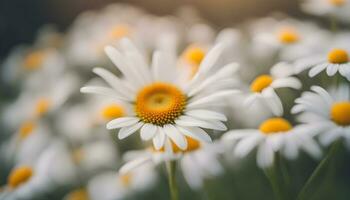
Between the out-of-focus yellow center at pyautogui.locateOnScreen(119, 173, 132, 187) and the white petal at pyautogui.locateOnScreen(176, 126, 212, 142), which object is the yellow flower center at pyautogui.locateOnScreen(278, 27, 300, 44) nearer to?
the out-of-focus yellow center at pyautogui.locateOnScreen(119, 173, 132, 187)

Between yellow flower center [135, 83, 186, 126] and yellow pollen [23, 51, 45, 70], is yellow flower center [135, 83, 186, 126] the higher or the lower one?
the lower one

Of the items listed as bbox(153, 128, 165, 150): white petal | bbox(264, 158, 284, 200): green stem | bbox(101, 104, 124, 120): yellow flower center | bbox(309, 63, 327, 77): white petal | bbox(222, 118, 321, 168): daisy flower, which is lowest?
bbox(264, 158, 284, 200): green stem

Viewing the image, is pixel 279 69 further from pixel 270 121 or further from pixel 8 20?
pixel 8 20

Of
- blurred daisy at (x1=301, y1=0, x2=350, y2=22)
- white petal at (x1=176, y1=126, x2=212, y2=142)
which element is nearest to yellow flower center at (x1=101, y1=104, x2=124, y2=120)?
white petal at (x1=176, y1=126, x2=212, y2=142)

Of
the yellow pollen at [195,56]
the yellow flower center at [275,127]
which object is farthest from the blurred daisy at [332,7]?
the yellow flower center at [275,127]

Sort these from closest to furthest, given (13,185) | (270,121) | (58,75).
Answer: (270,121)
(13,185)
(58,75)

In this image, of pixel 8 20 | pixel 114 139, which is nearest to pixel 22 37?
pixel 8 20

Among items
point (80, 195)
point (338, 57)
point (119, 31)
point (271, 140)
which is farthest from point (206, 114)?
point (119, 31)
